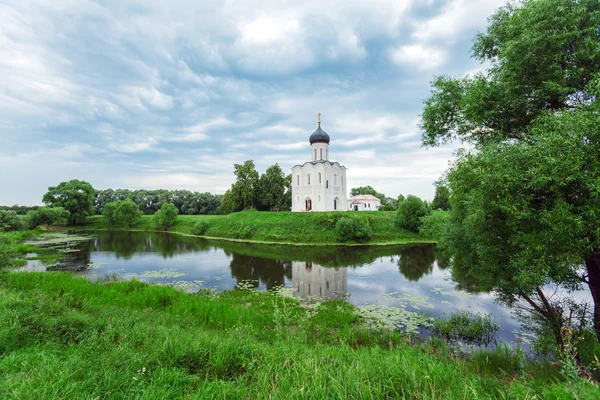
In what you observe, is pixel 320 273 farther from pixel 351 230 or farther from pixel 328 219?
pixel 328 219

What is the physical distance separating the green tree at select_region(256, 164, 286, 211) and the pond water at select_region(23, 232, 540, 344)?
20998mm

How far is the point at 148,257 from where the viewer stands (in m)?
22.9

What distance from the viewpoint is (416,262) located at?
2078cm

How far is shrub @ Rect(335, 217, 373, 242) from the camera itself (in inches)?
1192

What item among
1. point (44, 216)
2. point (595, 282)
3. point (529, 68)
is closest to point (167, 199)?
point (44, 216)

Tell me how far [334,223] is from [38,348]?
30307 mm

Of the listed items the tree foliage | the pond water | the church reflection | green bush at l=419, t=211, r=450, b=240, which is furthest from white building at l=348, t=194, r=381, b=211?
the tree foliage

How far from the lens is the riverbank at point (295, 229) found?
3155 cm

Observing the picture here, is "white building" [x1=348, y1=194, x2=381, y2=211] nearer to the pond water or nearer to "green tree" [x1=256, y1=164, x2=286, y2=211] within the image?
"green tree" [x1=256, y1=164, x2=286, y2=211]

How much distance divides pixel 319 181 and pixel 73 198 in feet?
158

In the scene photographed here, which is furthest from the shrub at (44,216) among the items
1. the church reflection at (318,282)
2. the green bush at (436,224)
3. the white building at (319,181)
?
the green bush at (436,224)

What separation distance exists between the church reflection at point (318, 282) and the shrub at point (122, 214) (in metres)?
46.1

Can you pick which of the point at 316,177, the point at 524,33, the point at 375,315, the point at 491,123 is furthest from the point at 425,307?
the point at 316,177

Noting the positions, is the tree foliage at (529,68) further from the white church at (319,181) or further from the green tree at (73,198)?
the green tree at (73,198)
